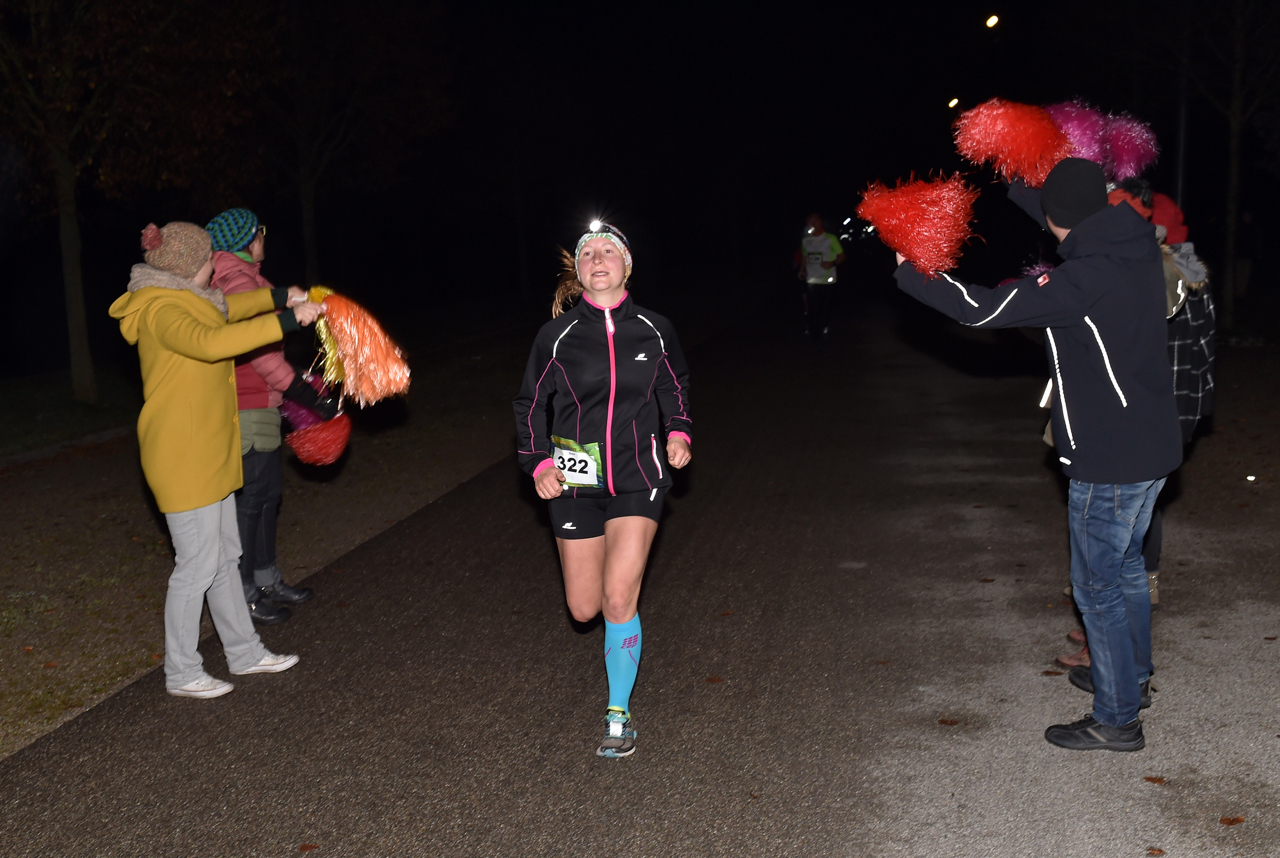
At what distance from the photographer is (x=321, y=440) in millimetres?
6422

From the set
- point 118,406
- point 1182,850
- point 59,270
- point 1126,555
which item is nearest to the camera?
point 1182,850

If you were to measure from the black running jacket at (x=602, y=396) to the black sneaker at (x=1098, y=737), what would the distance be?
1.81 m

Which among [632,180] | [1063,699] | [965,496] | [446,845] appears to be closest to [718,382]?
[965,496]

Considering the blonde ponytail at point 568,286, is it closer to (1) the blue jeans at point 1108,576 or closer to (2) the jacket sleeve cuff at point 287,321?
(2) the jacket sleeve cuff at point 287,321

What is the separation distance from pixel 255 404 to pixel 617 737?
2841 millimetres

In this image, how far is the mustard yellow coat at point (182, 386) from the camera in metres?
4.99

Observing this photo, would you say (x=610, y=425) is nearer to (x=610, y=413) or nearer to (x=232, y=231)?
(x=610, y=413)

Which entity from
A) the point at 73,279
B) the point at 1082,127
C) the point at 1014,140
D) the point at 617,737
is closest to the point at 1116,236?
the point at 1014,140

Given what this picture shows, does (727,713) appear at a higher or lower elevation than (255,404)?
lower

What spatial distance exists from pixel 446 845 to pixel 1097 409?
2.75 metres

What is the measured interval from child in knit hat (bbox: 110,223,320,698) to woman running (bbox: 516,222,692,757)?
1.24 metres

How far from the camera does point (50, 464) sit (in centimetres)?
1110

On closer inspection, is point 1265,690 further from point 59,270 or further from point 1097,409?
point 59,270

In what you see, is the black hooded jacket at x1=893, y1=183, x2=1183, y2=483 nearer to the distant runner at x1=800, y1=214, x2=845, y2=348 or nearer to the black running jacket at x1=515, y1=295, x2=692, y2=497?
the black running jacket at x1=515, y1=295, x2=692, y2=497
